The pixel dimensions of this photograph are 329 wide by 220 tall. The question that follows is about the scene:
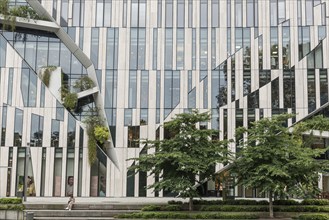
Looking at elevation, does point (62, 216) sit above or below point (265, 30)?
below

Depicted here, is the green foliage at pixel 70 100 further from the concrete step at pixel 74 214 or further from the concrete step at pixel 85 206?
the concrete step at pixel 74 214

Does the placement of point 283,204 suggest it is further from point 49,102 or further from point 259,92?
point 49,102

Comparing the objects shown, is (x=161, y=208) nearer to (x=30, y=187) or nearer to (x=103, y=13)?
(x=30, y=187)

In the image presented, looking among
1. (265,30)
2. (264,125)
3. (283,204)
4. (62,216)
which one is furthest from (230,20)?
(62,216)

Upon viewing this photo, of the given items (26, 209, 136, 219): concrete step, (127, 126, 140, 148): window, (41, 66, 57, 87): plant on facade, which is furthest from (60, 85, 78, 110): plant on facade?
(26, 209, 136, 219): concrete step

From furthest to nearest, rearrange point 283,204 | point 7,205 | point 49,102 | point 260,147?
point 49,102
point 283,204
point 260,147
point 7,205

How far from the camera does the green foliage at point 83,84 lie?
1521 inches

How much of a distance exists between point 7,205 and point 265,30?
26.5 m

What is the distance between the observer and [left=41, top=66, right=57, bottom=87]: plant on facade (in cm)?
3831

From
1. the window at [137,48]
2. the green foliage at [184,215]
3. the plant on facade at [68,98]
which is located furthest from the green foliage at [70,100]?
the green foliage at [184,215]

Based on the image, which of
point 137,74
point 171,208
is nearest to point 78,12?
point 137,74

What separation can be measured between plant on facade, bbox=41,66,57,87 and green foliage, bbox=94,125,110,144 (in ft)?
19.7

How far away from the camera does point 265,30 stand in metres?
39.6

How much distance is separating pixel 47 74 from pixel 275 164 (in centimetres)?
2206
